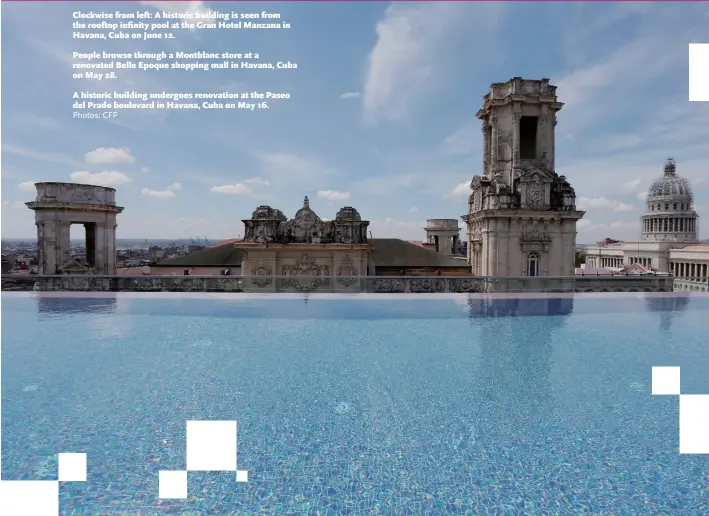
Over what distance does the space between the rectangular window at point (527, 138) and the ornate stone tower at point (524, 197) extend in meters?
0.55

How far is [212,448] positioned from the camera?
16.3ft

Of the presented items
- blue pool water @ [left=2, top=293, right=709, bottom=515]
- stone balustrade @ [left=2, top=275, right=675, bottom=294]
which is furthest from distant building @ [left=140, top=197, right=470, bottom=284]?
blue pool water @ [left=2, top=293, right=709, bottom=515]

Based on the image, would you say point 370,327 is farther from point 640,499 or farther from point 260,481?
point 640,499

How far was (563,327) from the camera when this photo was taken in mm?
11344

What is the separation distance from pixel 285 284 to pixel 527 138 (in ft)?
68.9

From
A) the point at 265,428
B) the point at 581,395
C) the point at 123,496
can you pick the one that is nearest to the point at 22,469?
the point at 123,496

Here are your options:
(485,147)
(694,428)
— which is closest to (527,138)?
(485,147)

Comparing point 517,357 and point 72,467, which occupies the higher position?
point 517,357

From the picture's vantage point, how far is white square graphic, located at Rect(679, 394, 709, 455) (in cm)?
537

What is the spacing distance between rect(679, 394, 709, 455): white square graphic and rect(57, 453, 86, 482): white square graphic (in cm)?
805

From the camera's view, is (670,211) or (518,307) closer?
(518,307)

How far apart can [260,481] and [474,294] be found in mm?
11187

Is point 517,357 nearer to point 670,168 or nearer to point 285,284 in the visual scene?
point 285,284

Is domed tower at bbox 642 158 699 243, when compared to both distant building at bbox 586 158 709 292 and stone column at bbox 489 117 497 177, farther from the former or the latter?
stone column at bbox 489 117 497 177
